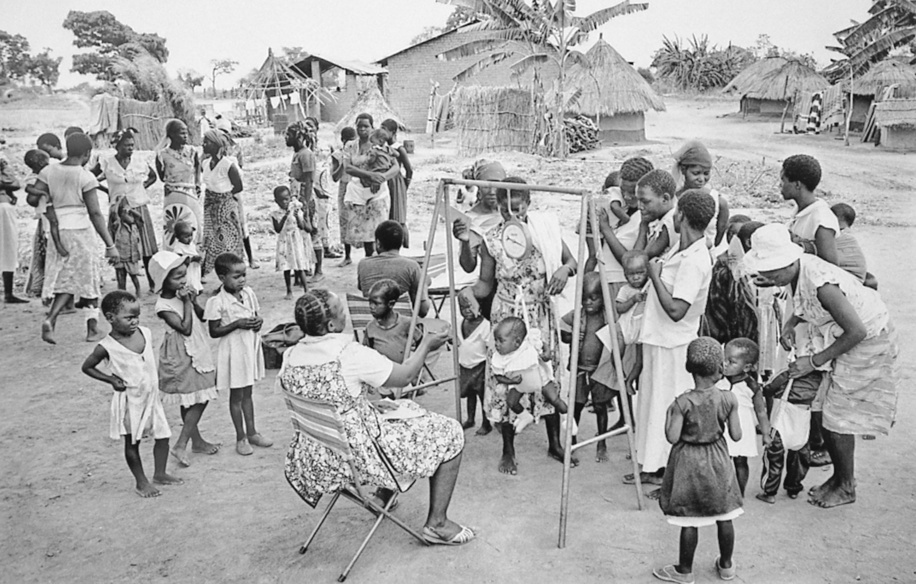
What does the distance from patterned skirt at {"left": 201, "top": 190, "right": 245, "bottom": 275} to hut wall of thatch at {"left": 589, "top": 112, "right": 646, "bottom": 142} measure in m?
16.9

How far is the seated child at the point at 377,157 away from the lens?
27.8ft

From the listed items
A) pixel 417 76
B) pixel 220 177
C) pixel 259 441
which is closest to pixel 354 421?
pixel 259 441

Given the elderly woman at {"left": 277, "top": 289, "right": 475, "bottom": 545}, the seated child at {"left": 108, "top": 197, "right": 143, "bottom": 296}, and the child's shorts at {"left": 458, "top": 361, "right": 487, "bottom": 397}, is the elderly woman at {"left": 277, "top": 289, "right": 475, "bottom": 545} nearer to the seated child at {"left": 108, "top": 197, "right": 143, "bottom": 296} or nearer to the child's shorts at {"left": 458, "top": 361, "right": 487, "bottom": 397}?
the child's shorts at {"left": 458, "top": 361, "right": 487, "bottom": 397}

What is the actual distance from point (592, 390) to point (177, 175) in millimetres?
5328

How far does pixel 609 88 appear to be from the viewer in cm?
2264

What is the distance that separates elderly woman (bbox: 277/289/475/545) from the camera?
3391 millimetres

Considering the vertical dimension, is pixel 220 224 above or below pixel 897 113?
below

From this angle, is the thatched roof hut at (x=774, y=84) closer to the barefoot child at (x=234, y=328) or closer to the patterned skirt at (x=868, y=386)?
the patterned skirt at (x=868, y=386)

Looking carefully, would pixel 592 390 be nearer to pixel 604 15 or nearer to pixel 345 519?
pixel 345 519

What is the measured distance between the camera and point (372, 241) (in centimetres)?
868

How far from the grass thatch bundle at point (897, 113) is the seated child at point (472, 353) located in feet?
63.9

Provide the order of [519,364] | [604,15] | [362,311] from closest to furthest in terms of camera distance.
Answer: [519,364] → [362,311] → [604,15]

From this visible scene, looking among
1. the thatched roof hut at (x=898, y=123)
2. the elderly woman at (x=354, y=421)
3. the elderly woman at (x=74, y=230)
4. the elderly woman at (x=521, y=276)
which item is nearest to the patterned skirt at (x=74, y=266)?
the elderly woman at (x=74, y=230)

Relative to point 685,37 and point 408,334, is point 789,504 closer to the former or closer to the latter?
point 408,334
